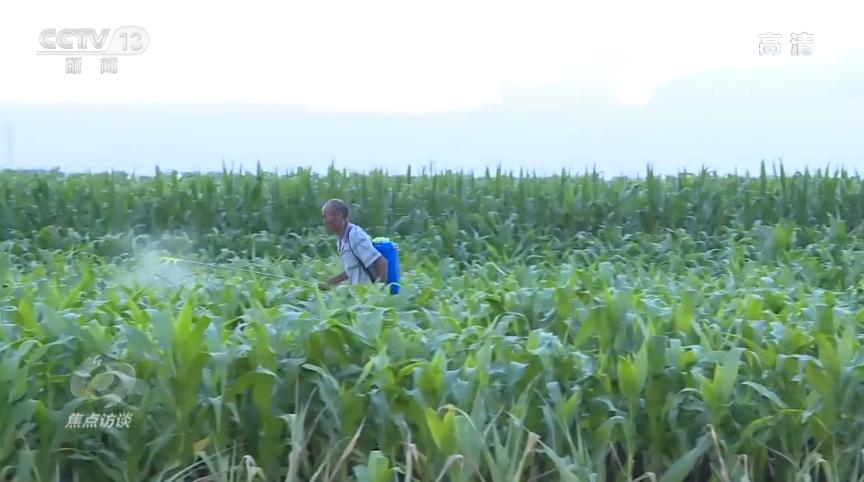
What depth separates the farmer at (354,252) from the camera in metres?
6.64

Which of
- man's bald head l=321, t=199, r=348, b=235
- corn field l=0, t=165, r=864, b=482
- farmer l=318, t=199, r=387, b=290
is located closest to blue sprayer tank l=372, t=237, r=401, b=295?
farmer l=318, t=199, r=387, b=290

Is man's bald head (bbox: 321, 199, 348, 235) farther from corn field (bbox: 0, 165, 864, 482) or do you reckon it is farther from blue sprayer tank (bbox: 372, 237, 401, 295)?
corn field (bbox: 0, 165, 864, 482)

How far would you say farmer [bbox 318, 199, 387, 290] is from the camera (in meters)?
6.64

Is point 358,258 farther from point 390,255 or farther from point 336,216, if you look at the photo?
point 336,216

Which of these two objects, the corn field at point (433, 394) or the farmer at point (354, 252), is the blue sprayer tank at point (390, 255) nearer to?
the farmer at point (354, 252)

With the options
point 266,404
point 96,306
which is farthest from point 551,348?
point 96,306

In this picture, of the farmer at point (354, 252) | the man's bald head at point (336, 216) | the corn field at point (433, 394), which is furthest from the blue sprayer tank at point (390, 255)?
the corn field at point (433, 394)

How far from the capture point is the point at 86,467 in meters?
3.19

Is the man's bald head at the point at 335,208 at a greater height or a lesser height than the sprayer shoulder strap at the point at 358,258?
greater

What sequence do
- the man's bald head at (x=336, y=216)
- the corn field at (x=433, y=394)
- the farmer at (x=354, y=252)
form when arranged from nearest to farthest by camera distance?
the corn field at (x=433, y=394) → the farmer at (x=354, y=252) → the man's bald head at (x=336, y=216)

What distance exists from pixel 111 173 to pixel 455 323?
923 cm

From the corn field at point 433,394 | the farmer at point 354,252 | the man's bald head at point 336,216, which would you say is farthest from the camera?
the man's bald head at point 336,216

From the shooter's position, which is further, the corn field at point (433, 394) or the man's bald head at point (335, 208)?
the man's bald head at point (335, 208)

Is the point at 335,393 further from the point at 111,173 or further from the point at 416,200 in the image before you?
the point at 111,173
